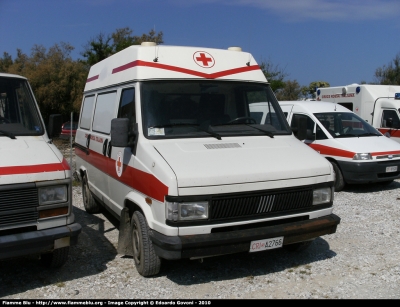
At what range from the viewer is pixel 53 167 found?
453cm

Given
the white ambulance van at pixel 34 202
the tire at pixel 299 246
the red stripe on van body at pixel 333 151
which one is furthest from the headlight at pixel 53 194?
the red stripe on van body at pixel 333 151

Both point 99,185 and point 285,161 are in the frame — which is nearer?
point 285,161

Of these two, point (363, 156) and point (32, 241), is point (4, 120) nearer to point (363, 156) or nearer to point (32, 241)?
point (32, 241)

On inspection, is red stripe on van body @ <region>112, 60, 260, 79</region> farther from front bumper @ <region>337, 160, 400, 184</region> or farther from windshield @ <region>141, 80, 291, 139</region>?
front bumper @ <region>337, 160, 400, 184</region>

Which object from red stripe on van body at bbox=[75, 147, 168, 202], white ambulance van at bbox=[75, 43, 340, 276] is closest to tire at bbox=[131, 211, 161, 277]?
white ambulance van at bbox=[75, 43, 340, 276]

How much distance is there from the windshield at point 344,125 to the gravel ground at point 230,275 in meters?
4.07

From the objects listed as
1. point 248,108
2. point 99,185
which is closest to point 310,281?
point 248,108

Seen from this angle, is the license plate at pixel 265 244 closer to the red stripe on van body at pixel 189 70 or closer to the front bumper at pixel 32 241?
the front bumper at pixel 32 241

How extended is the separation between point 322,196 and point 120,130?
239cm

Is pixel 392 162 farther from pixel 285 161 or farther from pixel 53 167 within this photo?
pixel 53 167

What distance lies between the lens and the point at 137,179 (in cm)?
502

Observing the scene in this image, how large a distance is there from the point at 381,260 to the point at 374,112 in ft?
27.1

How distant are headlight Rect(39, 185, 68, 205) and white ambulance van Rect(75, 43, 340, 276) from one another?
812 mm

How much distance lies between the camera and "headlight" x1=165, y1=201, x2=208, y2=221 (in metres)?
4.29
